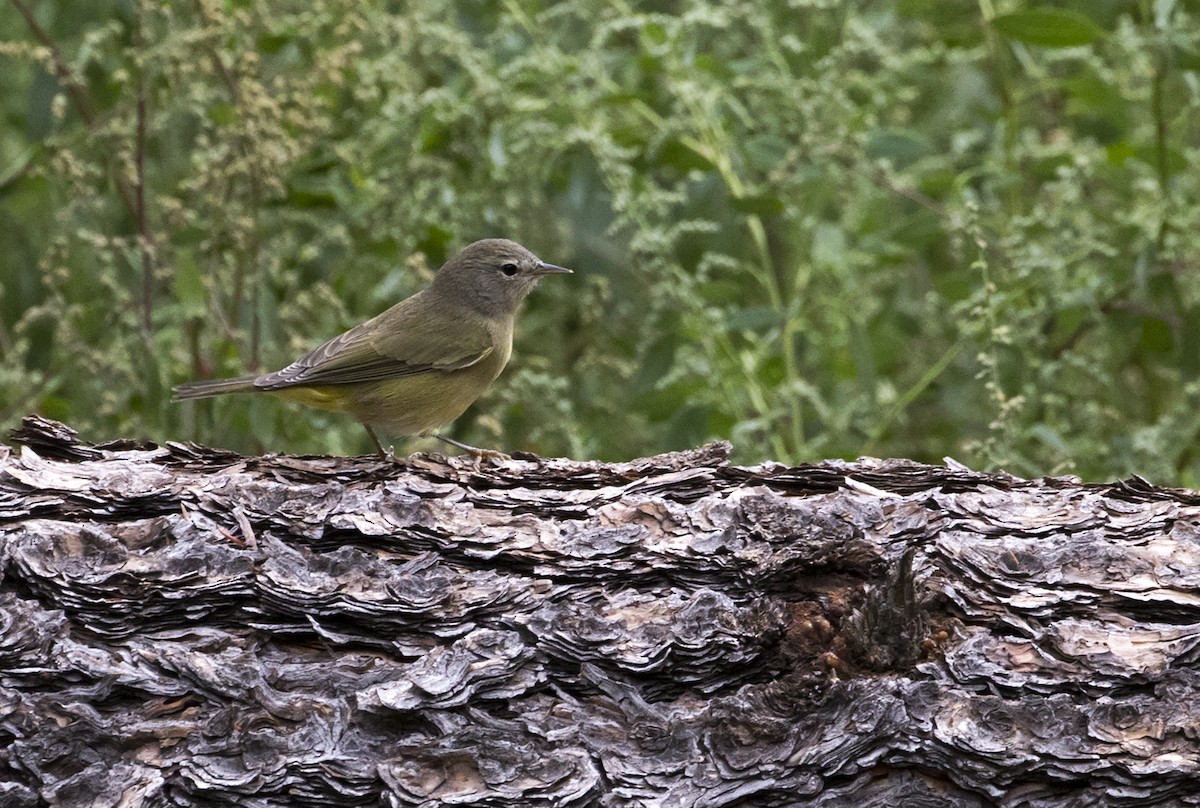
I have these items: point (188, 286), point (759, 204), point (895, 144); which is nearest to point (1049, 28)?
point (895, 144)

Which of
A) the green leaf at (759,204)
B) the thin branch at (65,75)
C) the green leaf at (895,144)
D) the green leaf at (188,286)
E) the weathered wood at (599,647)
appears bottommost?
the weathered wood at (599,647)

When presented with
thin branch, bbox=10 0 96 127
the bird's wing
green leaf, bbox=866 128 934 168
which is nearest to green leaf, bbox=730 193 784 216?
green leaf, bbox=866 128 934 168

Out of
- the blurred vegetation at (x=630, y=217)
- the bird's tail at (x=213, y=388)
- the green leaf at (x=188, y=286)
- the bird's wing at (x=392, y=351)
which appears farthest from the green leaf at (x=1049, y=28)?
the green leaf at (x=188, y=286)

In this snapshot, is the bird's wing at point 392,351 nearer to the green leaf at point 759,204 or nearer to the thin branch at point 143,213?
the thin branch at point 143,213

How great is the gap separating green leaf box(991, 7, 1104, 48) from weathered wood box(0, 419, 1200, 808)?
2.33 meters

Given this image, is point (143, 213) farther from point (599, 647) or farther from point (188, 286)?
point (599, 647)

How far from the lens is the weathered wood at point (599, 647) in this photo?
98.1 inches

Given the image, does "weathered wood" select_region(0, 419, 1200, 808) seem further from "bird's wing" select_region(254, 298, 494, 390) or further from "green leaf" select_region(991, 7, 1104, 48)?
"green leaf" select_region(991, 7, 1104, 48)

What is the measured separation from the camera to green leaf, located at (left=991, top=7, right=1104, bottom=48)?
15.3 ft

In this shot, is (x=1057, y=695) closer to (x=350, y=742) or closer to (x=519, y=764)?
(x=519, y=764)

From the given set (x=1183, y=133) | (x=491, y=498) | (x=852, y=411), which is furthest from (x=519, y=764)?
(x=1183, y=133)

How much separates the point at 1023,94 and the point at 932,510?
13.8 feet

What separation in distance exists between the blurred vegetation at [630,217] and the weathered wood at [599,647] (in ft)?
5.28

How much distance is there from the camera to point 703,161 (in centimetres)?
536
